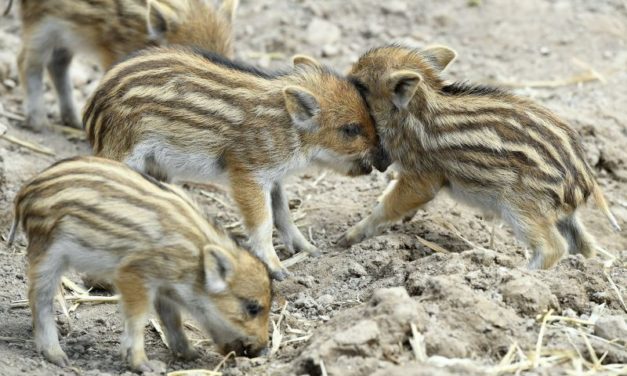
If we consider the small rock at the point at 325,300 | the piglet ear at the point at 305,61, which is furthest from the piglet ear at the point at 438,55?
the small rock at the point at 325,300

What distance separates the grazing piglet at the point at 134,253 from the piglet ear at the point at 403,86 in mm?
1897

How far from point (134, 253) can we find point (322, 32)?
566 centimetres

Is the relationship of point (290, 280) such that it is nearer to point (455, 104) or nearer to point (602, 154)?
point (455, 104)

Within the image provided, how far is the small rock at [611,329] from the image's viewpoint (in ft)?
18.1

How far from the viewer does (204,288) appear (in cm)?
569

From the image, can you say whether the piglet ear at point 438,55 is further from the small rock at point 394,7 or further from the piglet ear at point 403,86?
the small rock at point 394,7

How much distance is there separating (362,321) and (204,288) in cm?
88

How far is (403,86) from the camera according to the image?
7.19 m

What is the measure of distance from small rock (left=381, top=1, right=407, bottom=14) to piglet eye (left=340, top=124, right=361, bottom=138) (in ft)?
14.5

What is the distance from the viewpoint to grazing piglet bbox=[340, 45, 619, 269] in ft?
22.0

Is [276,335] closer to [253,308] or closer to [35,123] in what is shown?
[253,308]

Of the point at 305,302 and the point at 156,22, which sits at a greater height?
the point at 156,22

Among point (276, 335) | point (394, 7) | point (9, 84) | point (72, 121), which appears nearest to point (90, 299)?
point (276, 335)

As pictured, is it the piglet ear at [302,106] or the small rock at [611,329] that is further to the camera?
the piglet ear at [302,106]
